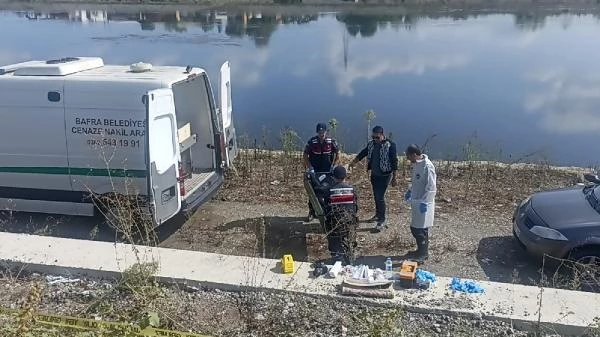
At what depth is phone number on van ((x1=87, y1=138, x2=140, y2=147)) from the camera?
290 inches

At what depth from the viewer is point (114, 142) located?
741 centimetres

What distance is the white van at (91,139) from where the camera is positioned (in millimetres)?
7184

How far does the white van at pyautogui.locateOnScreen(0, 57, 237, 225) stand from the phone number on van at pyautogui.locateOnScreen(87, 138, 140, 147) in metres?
0.01

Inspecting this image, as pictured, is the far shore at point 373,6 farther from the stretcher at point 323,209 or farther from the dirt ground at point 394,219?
the stretcher at point 323,209

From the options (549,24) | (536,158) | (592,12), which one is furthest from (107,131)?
(592,12)

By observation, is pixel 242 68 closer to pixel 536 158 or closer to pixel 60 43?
pixel 60 43

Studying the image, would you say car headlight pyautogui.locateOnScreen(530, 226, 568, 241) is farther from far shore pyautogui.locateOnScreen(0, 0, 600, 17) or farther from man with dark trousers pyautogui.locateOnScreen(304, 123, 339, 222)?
far shore pyautogui.locateOnScreen(0, 0, 600, 17)

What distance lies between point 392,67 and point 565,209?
67.8 ft

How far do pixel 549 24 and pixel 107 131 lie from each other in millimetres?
40998

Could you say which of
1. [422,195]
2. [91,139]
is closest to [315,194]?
[422,195]

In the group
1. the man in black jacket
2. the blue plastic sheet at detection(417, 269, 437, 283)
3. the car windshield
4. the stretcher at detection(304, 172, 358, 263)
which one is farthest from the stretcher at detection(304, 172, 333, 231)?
the car windshield

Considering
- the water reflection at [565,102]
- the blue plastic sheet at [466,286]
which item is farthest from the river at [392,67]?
the blue plastic sheet at [466,286]

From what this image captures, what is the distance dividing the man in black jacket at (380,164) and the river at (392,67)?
3623 millimetres

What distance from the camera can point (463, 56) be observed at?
96.8 feet
